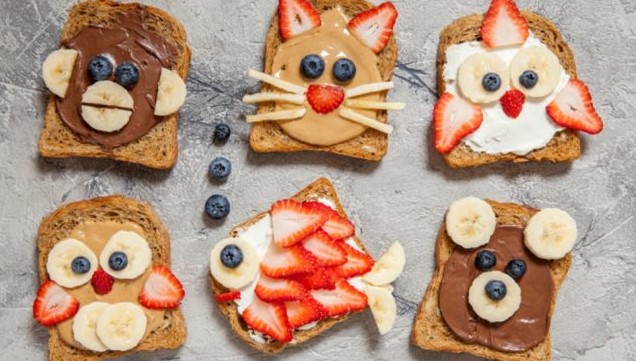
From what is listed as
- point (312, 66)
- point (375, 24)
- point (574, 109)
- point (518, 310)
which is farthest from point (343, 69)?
point (518, 310)

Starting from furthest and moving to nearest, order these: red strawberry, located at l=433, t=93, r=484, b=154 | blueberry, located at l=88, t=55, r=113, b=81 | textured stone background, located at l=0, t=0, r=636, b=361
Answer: textured stone background, located at l=0, t=0, r=636, b=361 < red strawberry, located at l=433, t=93, r=484, b=154 < blueberry, located at l=88, t=55, r=113, b=81

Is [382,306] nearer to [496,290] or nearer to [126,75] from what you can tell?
[496,290]

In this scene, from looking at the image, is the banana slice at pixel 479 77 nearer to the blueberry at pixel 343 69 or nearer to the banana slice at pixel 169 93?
the blueberry at pixel 343 69

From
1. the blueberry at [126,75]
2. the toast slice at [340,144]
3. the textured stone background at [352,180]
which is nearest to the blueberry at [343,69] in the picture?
the toast slice at [340,144]

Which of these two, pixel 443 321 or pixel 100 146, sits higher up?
pixel 100 146

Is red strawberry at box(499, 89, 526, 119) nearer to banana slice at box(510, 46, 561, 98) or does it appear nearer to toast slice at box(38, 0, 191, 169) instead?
banana slice at box(510, 46, 561, 98)

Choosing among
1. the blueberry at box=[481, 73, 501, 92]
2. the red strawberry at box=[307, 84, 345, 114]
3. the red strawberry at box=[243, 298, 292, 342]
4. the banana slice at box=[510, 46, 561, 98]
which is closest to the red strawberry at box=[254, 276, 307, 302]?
the red strawberry at box=[243, 298, 292, 342]

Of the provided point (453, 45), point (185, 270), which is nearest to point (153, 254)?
point (185, 270)
